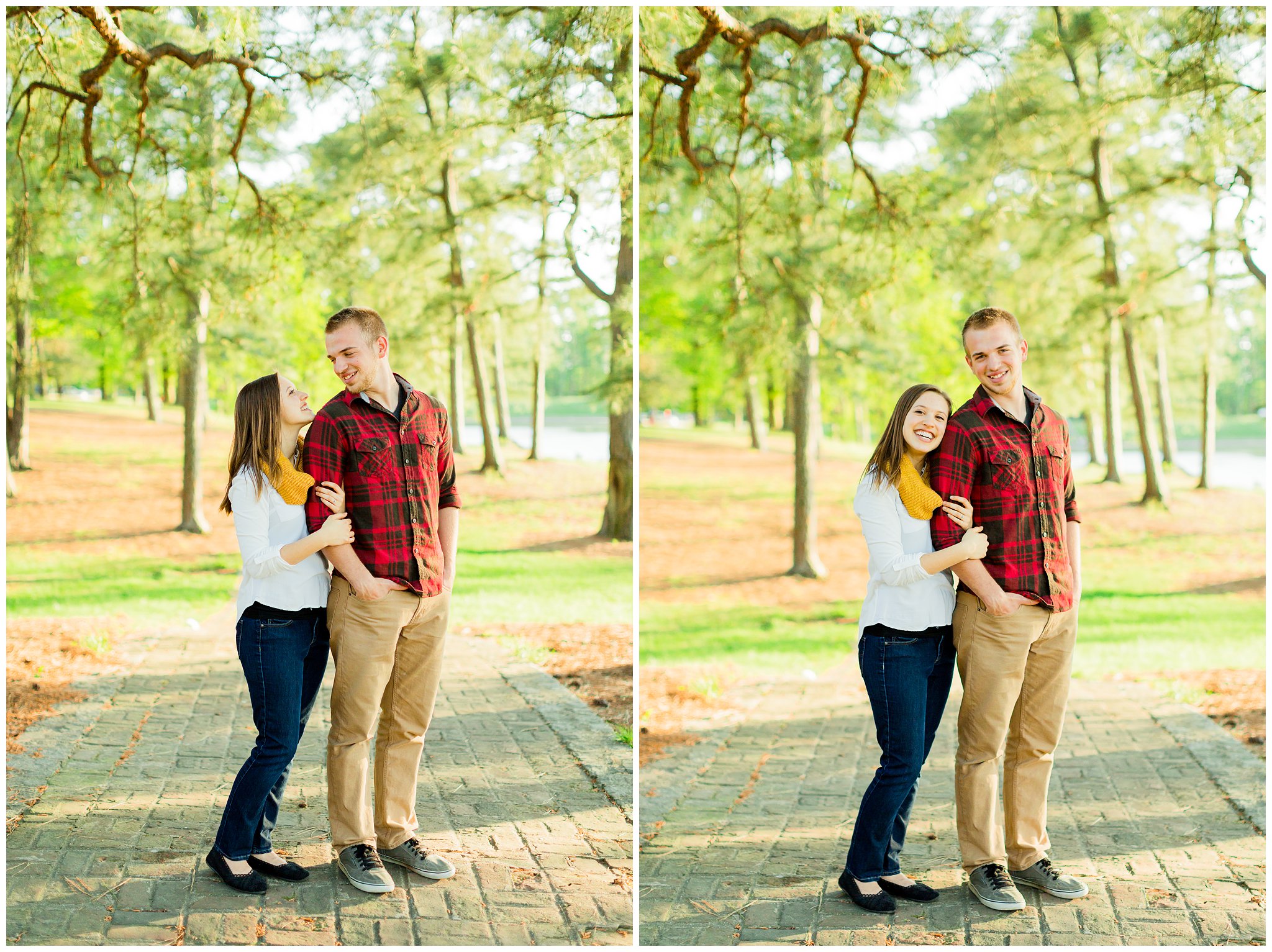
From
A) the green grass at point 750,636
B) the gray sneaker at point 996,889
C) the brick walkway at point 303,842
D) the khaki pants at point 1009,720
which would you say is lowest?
the green grass at point 750,636

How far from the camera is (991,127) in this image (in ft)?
28.8

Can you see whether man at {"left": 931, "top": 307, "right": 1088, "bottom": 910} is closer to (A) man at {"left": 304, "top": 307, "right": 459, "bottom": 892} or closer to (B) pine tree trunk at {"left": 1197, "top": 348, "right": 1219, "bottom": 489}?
(A) man at {"left": 304, "top": 307, "right": 459, "bottom": 892}

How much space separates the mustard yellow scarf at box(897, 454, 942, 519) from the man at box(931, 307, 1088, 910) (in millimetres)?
38

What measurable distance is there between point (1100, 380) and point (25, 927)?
12.2 m

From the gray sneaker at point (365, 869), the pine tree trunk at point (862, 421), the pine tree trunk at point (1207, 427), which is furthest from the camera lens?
the pine tree trunk at point (862, 421)

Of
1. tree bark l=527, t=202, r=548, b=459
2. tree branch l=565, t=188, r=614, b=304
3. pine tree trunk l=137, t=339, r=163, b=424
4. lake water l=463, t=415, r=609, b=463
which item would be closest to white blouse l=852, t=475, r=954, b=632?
tree branch l=565, t=188, r=614, b=304

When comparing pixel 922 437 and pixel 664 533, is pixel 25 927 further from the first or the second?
pixel 664 533

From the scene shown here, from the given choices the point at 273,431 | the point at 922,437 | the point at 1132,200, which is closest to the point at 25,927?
the point at 273,431

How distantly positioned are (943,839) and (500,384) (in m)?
9.50

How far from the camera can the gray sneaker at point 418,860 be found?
3.31 meters

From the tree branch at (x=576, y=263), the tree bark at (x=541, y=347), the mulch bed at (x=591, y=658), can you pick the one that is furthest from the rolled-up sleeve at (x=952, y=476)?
the tree bark at (x=541, y=347)

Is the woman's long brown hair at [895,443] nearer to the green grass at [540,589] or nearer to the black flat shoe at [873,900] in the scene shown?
the black flat shoe at [873,900]

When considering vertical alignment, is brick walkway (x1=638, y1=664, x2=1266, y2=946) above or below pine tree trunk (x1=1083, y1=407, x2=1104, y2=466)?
below

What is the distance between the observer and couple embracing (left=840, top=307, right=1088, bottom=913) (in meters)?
3.01
